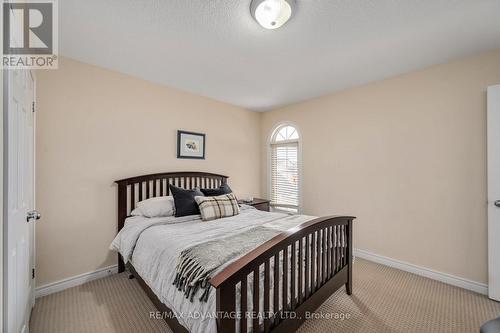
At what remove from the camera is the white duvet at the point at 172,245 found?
1229 millimetres

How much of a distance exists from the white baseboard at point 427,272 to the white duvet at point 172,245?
1.38 metres

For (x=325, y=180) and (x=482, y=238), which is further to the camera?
(x=325, y=180)

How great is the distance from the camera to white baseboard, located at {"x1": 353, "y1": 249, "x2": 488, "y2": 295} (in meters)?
2.22

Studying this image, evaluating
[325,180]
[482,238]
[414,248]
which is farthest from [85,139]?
[482,238]

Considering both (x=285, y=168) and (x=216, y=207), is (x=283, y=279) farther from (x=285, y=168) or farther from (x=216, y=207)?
(x=285, y=168)

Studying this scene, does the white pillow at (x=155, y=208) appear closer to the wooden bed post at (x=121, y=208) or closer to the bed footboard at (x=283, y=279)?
the wooden bed post at (x=121, y=208)

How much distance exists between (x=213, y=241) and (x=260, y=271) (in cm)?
51

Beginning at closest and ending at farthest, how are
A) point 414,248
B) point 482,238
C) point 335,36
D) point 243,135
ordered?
point 335,36
point 482,238
point 414,248
point 243,135

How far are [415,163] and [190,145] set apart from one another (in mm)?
3128

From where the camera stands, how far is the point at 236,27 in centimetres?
181

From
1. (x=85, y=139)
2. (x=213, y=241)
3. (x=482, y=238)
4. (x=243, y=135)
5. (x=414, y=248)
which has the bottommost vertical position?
(x=414, y=248)

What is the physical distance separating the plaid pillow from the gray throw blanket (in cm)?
76

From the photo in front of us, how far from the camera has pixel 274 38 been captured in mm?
1964

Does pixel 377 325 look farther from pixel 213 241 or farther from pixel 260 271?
pixel 213 241
